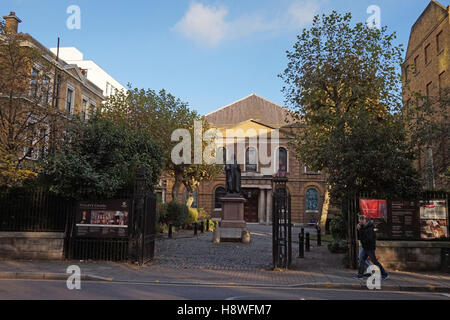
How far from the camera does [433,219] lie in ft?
37.1

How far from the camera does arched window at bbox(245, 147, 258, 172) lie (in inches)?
1720

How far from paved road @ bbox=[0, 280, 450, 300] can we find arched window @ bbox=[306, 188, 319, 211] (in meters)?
34.3

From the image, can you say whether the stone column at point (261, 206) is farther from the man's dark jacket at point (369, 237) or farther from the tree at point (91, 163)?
the man's dark jacket at point (369, 237)

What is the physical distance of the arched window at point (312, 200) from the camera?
42188 millimetres

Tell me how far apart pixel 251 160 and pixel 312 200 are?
8211 mm

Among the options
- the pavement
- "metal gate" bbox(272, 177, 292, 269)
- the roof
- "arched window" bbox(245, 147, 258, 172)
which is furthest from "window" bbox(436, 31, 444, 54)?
the roof

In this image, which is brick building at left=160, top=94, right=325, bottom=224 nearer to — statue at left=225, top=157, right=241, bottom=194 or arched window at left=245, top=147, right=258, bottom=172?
arched window at left=245, top=147, right=258, bottom=172

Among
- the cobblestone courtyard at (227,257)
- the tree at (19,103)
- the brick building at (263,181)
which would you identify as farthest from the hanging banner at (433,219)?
the brick building at (263,181)

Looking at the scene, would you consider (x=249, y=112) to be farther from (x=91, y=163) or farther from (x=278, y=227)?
(x=278, y=227)

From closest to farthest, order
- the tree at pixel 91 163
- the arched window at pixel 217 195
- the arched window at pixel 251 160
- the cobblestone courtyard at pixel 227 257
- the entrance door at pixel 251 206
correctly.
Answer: the tree at pixel 91 163
the cobblestone courtyard at pixel 227 257
the entrance door at pixel 251 206
the arched window at pixel 217 195
the arched window at pixel 251 160

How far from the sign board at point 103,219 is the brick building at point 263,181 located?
30269mm

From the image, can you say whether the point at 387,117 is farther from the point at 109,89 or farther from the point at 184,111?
the point at 109,89

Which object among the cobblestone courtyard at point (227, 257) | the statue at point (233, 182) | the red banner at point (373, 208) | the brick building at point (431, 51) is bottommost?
the cobblestone courtyard at point (227, 257)
